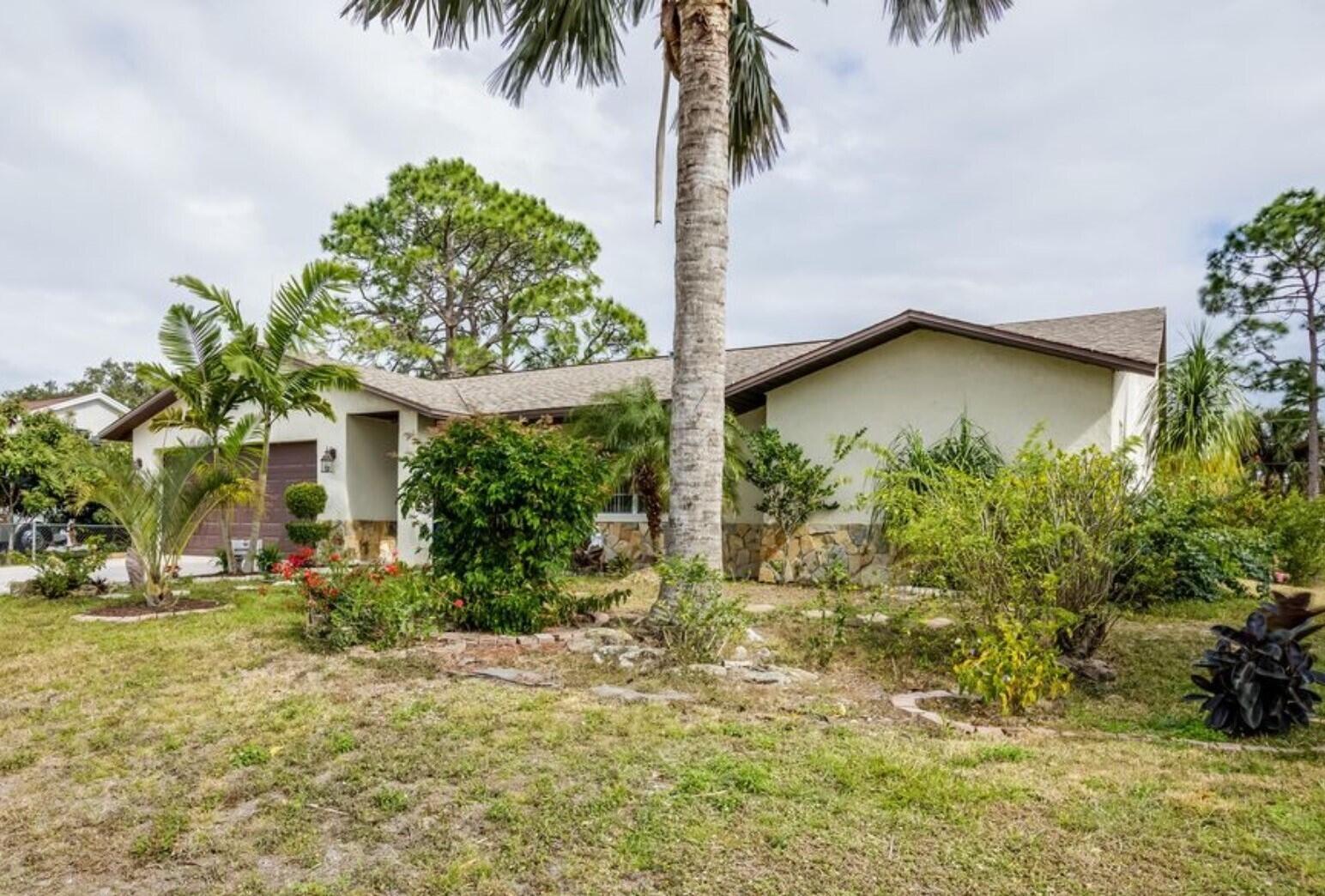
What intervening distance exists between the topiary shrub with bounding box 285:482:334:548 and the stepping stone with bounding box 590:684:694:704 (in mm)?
11258

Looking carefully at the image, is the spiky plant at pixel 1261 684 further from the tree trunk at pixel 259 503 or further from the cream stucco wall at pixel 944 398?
the tree trunk at pixel 259 503

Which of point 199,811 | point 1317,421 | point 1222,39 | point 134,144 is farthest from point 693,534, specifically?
point 1317,421

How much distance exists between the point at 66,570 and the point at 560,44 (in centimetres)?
916

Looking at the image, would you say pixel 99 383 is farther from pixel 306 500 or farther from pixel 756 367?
pixel 756 367

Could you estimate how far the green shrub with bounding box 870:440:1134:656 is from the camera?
234 inches

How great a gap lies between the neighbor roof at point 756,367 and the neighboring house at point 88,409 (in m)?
13.0

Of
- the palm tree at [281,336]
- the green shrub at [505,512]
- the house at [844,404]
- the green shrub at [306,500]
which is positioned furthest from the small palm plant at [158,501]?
the green shrub at [306,500]

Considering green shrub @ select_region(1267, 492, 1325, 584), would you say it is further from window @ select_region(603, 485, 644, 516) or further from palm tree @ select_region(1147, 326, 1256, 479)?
window @ select_region(603, 485, 644, 516)

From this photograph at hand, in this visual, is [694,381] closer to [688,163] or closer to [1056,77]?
[688,163]

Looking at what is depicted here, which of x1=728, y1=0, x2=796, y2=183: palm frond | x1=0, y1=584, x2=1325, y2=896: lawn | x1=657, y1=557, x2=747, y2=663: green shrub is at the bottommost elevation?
x1=0, y1=584, x2=1325, y2=896: lawn

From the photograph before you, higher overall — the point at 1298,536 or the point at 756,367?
the point at 756,367

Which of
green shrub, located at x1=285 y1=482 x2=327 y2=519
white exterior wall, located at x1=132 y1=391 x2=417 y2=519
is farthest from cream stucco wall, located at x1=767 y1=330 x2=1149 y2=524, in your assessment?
green shrub, located at x1=285 y1=482 x2=327 y2=519

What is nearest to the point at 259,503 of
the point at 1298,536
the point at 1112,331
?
the point at 1112,331

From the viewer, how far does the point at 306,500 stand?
15.2 meters
